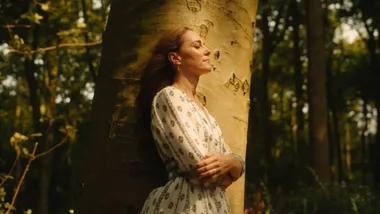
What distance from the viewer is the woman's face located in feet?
10.7

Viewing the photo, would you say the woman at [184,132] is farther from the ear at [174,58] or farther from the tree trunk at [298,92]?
the tree trunk at [298,92]

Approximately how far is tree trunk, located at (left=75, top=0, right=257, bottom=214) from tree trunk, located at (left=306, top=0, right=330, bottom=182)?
31.3 feet

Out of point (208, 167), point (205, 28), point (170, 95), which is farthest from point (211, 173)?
point (205, 28)

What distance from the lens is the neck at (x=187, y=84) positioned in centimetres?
325

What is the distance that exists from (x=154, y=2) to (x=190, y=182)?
103 centimetres

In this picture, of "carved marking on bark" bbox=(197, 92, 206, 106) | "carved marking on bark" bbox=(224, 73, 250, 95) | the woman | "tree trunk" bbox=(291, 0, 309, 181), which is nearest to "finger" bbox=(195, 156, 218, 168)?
the woman

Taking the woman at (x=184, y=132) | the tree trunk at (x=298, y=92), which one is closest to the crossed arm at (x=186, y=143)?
the woman at (x=184, y=132)

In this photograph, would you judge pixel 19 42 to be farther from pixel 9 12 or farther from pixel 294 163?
pixel 294 163

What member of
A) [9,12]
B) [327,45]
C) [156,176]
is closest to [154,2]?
[156,176]

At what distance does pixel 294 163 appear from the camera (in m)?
24.6

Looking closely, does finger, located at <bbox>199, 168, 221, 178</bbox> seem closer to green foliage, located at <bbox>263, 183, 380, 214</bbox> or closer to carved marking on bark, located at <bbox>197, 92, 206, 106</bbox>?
carved marking on bark, located at <bbox>197, 92, 206, 106</bbox>

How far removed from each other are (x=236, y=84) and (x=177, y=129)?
0.65m

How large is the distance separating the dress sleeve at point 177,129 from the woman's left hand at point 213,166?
0.10ft

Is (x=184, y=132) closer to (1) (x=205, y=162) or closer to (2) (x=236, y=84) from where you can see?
(1) (x=205, y=162)
